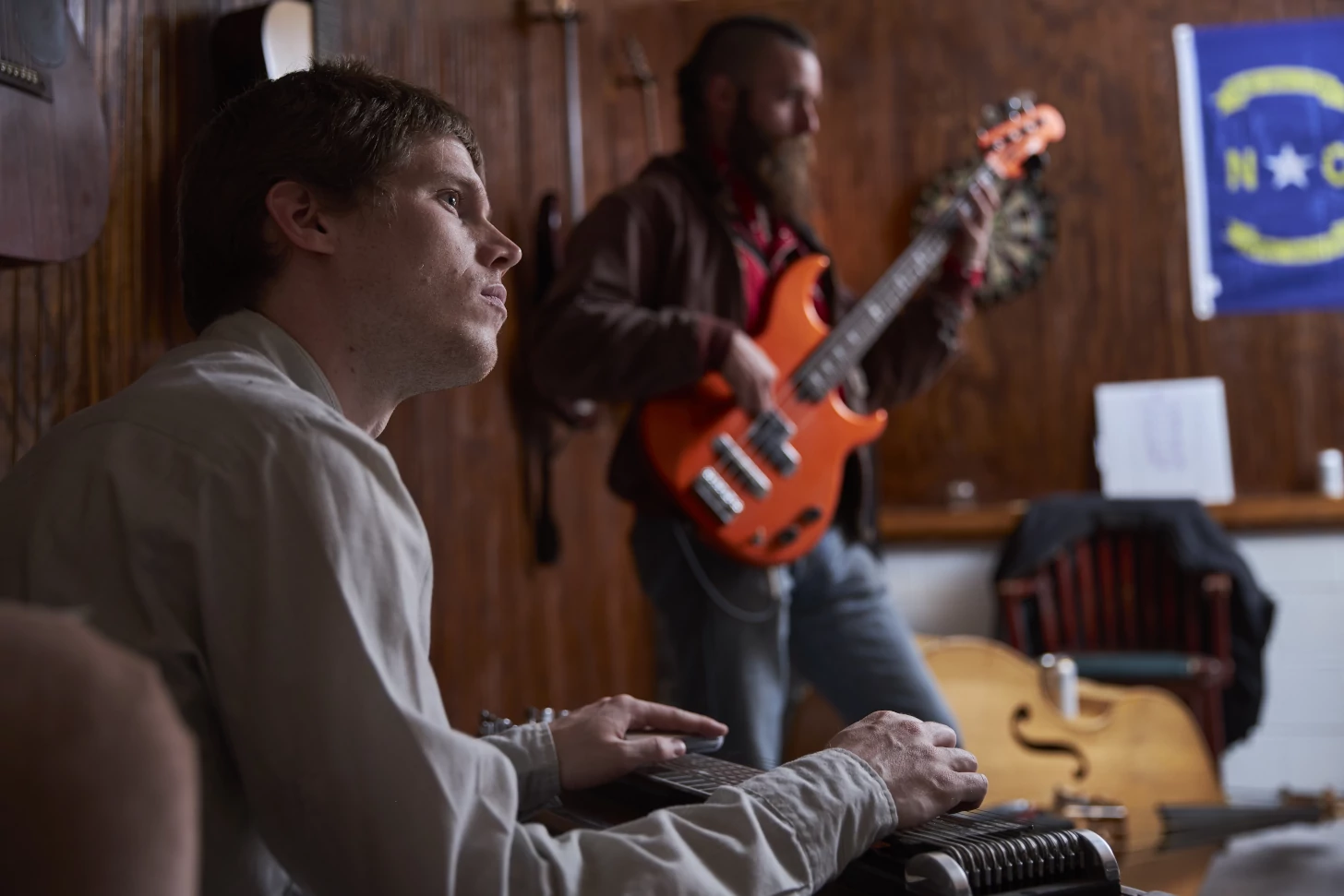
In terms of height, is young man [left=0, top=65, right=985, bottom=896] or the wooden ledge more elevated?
young man [left=0, top=65, right=985, bottom=896]

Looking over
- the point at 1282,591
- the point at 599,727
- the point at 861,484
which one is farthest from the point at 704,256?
the point at 1282,591

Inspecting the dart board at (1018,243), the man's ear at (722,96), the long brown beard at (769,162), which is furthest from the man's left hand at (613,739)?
the dart board at (1018,243)

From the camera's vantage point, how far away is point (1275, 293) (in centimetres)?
431

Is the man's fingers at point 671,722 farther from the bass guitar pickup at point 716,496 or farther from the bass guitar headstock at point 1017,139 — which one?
the bass guitar headstock at point 1017,139

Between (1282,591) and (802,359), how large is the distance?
2.50 metres

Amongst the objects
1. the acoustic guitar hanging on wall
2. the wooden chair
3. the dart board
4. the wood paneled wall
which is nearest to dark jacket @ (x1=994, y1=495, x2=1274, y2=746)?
the wooden chair

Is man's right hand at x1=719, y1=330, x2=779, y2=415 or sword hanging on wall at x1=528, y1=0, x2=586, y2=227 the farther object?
sword hanging on wall at x1=528, y1=0, x2=586, y2=227

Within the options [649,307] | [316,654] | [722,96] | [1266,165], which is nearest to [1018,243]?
[1266,165]

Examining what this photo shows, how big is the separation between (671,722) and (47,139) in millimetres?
926

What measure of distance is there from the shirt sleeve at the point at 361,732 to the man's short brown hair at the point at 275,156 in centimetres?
31

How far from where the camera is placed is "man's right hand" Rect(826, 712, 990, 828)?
0.88m

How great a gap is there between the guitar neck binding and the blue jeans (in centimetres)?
114

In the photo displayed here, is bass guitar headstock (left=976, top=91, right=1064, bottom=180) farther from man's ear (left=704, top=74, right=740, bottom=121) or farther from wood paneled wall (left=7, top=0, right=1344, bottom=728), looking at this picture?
wood paneled wall (left=7, top=0, right=1344, bottom=728)

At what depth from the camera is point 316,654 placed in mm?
719
